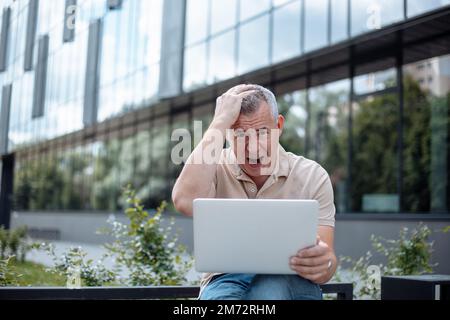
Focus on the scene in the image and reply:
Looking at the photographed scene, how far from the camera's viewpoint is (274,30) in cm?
1138

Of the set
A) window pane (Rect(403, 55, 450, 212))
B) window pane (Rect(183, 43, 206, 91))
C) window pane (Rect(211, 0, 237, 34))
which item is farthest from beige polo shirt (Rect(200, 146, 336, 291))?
window pane (Rect(183, 43, 206, 91))

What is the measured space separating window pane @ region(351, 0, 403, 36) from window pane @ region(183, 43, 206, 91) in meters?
4.22

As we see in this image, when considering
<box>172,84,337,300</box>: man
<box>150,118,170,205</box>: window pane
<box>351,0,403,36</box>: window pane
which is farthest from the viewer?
<box>150,118,170,205</box>: window pane

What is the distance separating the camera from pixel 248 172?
7.80 feet

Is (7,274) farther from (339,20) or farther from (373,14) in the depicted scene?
(339,20)

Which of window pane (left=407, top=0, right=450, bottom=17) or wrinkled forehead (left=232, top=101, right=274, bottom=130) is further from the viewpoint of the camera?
window pane (left=407, top=0, right=450, bottom=17)

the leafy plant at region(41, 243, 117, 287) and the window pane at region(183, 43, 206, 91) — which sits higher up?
the window pane at region(183, 43, 206, 91)

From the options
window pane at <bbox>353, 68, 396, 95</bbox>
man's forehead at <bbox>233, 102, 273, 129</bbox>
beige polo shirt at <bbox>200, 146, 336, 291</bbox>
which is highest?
window pane at <bbox>353, 68, 396, 95</bbox>

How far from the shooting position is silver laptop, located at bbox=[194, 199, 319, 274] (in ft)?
6.35

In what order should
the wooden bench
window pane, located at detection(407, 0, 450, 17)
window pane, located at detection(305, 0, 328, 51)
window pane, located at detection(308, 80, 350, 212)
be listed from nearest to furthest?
the wooden bench → window pane, located at detection(407, 0, 450, 17) → window pane, located at detection(305, 0, 328, 51) → window pane, located at detection(308, 80, 350, 212)

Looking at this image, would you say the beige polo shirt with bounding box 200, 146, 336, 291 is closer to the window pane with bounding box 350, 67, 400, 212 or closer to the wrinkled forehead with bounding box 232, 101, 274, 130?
the wrinkled forehead with bounding box 232, 101, 274, 130

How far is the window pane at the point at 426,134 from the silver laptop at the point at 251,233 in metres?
8.32

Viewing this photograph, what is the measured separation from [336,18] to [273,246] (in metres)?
8.71
